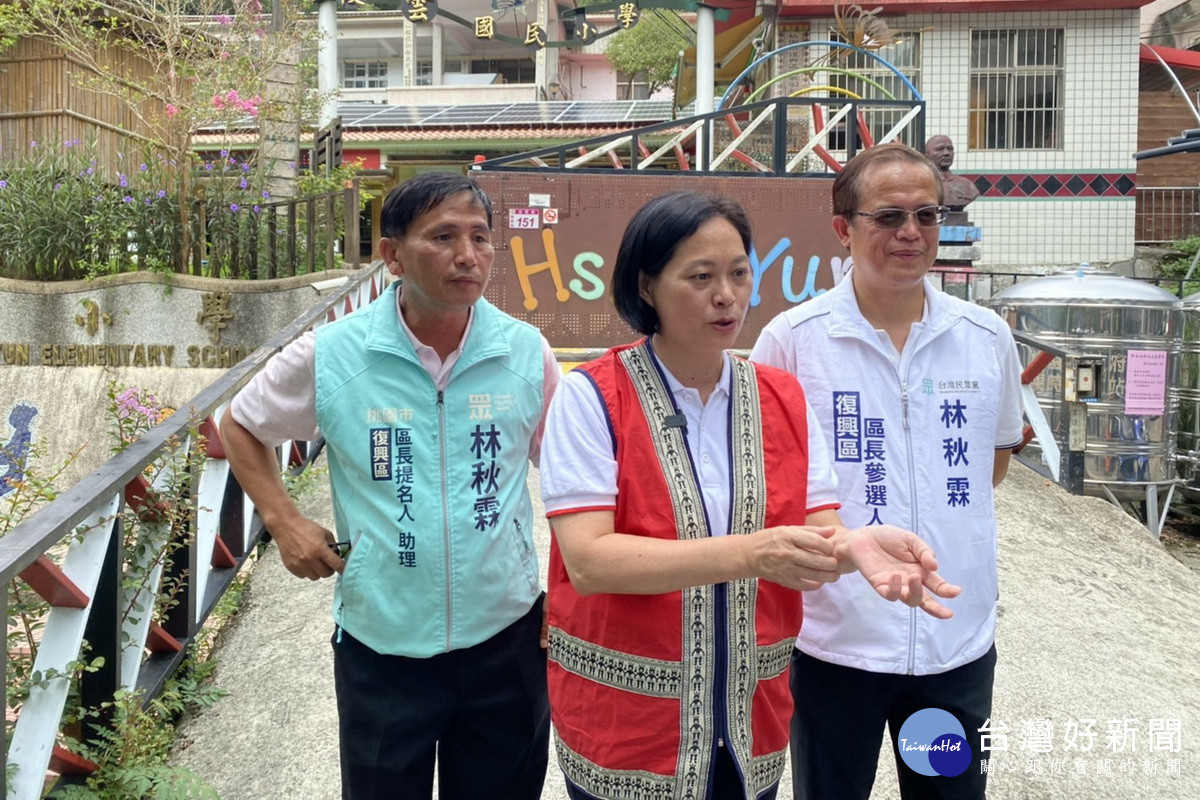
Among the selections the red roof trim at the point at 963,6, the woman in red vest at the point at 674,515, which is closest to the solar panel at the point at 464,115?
the red roof trim at the point at 963,6

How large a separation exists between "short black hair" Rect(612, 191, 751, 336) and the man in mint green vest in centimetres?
47

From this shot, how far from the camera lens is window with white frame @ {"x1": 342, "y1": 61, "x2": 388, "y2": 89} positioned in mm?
26984

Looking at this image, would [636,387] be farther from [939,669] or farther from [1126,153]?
[1126,153]

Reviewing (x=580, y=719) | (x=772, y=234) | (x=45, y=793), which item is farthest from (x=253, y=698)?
(x=772, y=234)

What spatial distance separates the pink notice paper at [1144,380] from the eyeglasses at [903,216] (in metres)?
6.05

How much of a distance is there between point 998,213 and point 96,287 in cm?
1115

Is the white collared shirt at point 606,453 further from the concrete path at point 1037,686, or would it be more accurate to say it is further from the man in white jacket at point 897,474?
the concrete path at point 1037,686

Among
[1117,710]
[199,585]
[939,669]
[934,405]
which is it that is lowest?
[1117,710]

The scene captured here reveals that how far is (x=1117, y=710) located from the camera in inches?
150

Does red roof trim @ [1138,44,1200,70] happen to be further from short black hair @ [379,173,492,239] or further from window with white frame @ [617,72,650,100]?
window with white frame @ [617,72,650,100]

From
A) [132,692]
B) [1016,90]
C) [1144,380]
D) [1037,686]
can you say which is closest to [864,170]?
[132,692]

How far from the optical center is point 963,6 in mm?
13227

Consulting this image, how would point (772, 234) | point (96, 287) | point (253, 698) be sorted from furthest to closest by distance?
1. point (96, 287)
2. point (772, 234)
3. point (253, 698)

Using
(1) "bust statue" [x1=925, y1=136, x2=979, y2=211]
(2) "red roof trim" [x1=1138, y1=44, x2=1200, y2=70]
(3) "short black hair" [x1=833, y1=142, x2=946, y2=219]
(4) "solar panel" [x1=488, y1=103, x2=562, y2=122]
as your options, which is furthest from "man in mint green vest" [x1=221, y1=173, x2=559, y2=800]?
(4) "solar panel" [x1=488, y1=103, x2=562, y2=122]
